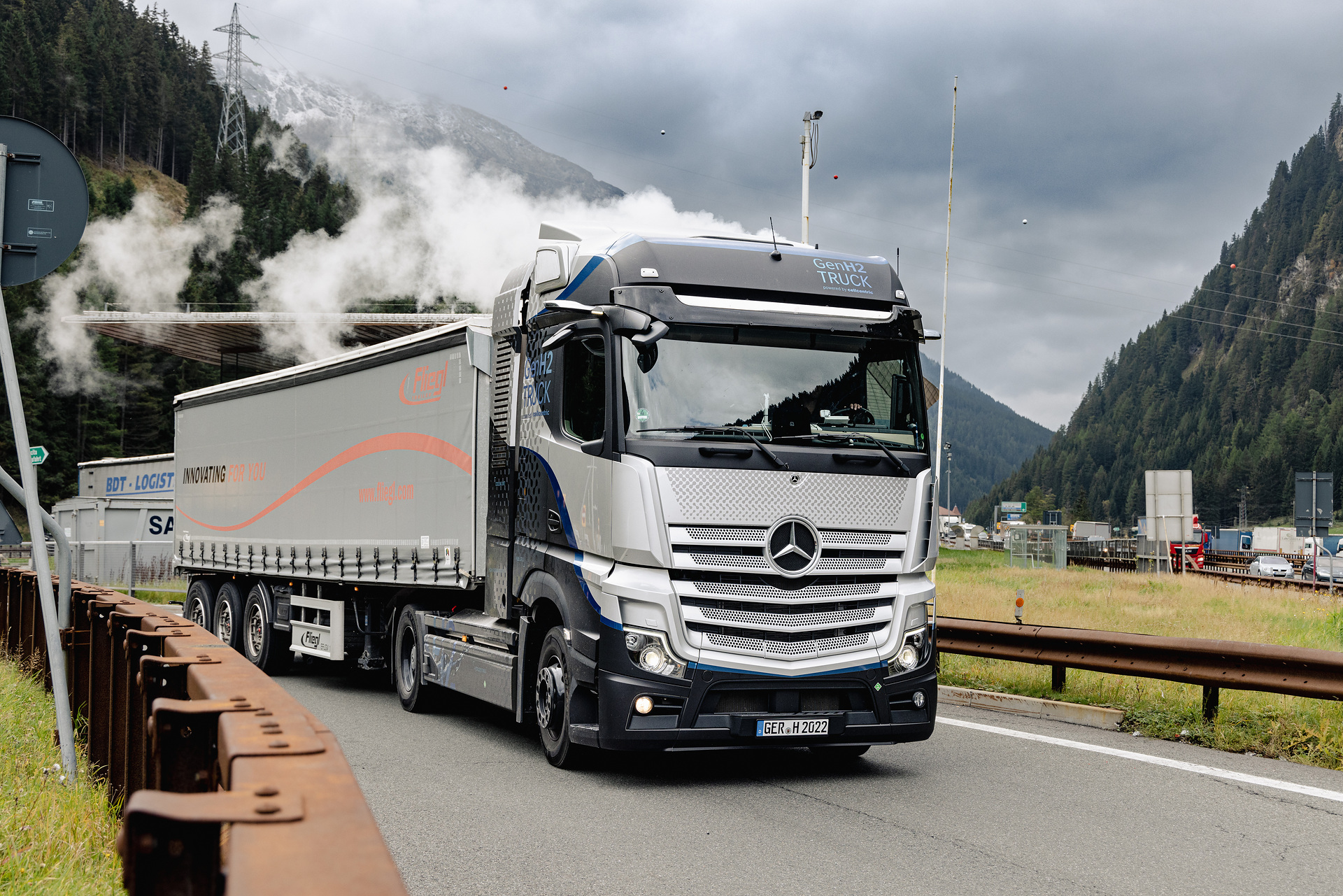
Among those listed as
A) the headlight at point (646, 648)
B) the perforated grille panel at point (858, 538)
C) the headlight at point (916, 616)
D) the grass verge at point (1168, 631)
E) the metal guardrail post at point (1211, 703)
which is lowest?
the grass verge at point (1168, 631)

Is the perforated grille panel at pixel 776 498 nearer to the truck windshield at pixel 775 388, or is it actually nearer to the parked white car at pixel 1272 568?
the truck windshield at pixel 775 388

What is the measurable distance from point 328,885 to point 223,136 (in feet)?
377

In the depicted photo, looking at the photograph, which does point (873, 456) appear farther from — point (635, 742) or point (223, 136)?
point (223, 136)

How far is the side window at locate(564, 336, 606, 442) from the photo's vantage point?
26.3ft

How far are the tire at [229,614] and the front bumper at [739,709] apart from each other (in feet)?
28.7

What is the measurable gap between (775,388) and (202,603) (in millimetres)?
11320

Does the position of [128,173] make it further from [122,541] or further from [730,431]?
[730,431]

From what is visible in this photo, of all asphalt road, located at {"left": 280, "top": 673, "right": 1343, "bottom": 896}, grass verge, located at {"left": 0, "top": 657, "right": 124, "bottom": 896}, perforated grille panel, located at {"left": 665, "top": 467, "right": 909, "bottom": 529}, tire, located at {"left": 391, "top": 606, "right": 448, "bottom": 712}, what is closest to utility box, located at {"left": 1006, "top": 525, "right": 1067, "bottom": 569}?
tire, located at {"left": 391, "top": 606, "right": 448, "bottom": 712}

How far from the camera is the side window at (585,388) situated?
26.3ft

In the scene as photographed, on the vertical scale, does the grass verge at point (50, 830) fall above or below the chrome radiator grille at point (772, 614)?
below

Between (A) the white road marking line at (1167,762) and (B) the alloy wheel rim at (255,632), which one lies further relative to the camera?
(B) the alloy wheel rim at (255,632)

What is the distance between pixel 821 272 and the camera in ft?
28.1

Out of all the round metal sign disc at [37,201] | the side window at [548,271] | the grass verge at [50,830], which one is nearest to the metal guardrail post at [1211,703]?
the side window at [548,271]

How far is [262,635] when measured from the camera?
47.9 feet
